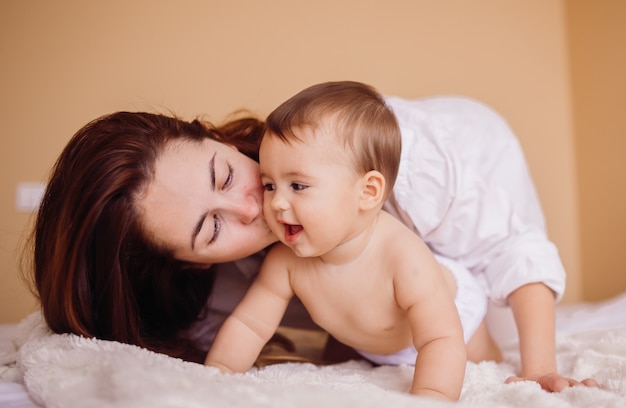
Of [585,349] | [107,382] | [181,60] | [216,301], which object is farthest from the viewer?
[181,60]

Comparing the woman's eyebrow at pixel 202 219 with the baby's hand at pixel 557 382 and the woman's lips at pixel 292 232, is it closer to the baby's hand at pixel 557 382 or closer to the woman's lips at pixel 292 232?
the woman's lips at pixel 292 232

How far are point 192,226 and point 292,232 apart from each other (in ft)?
0.64

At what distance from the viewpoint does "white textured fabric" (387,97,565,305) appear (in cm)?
121

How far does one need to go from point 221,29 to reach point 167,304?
103 cm

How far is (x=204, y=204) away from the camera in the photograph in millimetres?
1028

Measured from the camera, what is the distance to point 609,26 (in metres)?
1.95

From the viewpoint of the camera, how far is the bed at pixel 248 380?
2.26 ft

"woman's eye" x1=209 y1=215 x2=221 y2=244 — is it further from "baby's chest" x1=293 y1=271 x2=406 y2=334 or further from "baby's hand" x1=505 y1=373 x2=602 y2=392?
"baby's hand" x1=505 y1=373 x2=602 y2=392

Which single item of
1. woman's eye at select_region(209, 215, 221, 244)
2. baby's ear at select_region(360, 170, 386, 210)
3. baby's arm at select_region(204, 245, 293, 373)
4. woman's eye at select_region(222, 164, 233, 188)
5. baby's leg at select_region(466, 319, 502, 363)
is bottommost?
baby's leg at select_region(466, 319, 502, 363)

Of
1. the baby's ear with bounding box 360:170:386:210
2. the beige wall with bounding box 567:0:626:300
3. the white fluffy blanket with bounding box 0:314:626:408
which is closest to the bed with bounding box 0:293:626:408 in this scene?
the white fluffy blanket with bounding box 0:314:626:408

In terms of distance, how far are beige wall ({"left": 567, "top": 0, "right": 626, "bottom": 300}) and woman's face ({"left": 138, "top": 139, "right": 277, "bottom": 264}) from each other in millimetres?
1428

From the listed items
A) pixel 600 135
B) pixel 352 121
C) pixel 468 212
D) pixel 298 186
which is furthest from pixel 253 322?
pixel 600 135

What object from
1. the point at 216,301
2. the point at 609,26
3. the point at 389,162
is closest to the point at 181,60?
the point at 216,301

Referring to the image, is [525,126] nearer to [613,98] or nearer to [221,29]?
[613,98]
